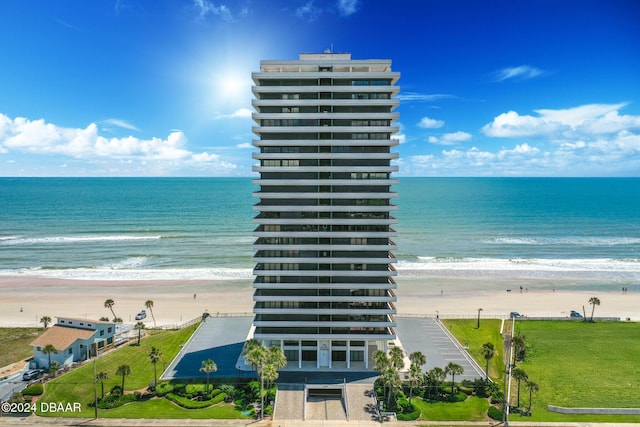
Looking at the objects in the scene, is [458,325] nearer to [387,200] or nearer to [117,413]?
[387,200]

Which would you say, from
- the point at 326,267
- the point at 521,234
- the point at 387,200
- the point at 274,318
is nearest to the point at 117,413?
the point at 274,318

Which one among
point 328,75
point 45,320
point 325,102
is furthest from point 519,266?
point 45,320

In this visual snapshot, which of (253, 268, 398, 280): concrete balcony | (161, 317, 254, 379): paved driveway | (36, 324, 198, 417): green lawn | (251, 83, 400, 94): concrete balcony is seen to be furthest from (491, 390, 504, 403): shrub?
(36, 324, 198, 417): green lawn

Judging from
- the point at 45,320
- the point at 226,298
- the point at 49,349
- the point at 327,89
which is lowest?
the point at 226,298

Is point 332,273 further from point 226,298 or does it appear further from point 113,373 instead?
point 226,298

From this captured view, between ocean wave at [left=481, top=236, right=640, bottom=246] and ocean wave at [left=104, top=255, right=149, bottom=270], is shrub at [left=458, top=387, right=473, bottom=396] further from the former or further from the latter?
ocean wave at [left=481, top=236, right=640, bottom=246]

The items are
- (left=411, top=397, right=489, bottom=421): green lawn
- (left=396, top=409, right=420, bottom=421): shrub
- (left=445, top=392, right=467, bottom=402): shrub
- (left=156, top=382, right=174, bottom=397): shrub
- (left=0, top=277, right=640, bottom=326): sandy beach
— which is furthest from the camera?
(left=0, top=277, right=640, bottom=326): sandy beach

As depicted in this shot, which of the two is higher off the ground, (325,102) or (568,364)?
(325,102)
